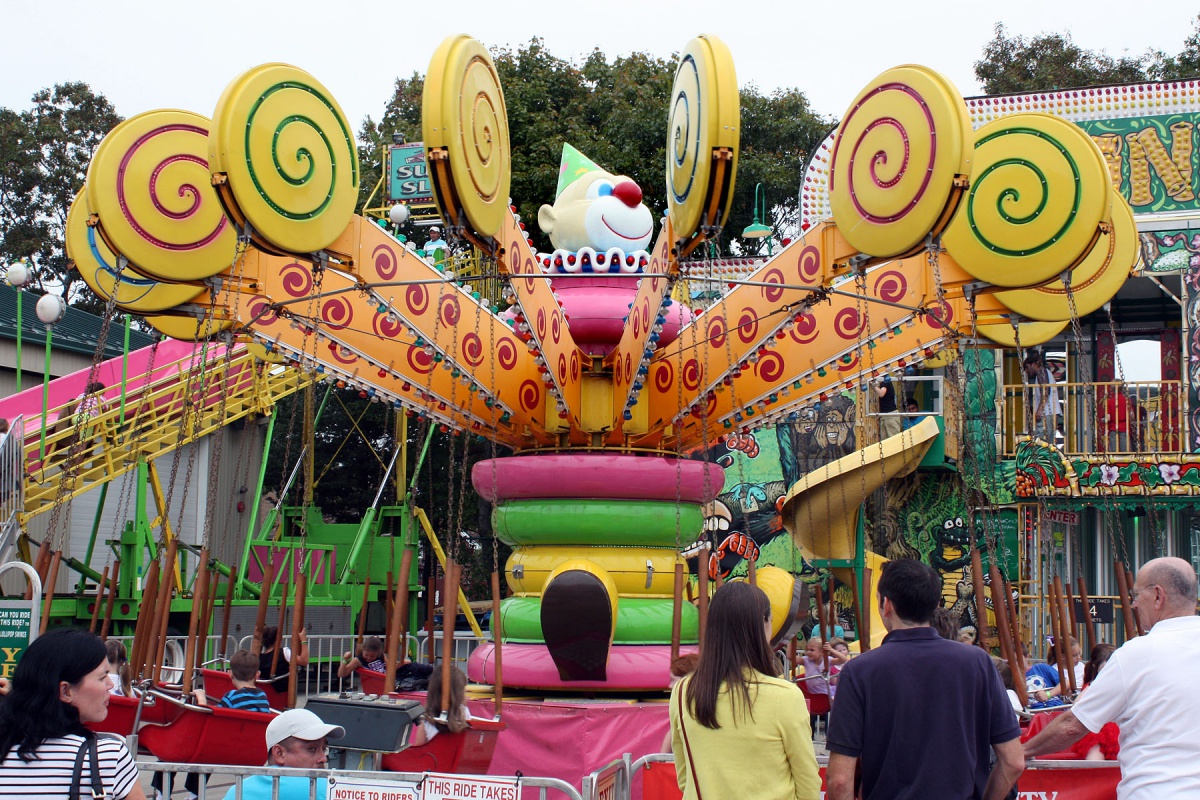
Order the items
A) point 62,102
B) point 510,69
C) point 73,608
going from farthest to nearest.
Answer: point 62,102 → point 510,69 → point 73,608

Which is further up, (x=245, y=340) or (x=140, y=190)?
(x=140, y=190)

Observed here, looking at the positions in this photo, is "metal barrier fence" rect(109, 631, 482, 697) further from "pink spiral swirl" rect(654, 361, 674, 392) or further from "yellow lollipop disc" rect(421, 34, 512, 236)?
"yellow lollipop disc" rect(421, 34, 512, 236)

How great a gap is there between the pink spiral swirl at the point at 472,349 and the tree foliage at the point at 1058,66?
793 inches

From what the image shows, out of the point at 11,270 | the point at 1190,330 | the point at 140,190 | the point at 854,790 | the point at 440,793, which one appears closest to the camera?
the point at 854,790

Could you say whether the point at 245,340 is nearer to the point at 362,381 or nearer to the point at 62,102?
the point at 362,381

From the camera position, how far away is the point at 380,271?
8.59m

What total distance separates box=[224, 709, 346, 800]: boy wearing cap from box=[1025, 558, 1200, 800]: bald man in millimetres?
2683

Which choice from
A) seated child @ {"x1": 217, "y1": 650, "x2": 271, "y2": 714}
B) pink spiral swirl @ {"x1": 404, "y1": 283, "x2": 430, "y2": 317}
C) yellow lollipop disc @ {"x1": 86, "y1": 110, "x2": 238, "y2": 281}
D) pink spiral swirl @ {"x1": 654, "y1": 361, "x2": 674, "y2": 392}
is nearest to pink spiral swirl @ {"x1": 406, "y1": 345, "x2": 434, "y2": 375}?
pink spiral swirl @ {"x1": 404, "y1": 283, "x2": 430, "y2": 317}

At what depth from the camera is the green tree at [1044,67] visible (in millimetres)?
27375

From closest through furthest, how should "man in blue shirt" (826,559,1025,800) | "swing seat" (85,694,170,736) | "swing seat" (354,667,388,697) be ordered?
"man in blue shirt" (826,559,1025,800), "swing seat" (85,694,170,736), "swing seat" (354,667,388,697)

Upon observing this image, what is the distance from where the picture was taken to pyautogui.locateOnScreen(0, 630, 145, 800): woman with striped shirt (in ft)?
11.2

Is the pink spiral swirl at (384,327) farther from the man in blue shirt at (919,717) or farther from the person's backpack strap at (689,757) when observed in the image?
the man in blue shirt at (919,717)

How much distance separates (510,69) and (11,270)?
1580 centimetres

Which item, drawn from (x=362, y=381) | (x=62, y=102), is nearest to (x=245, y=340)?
(x=362, y=381)
